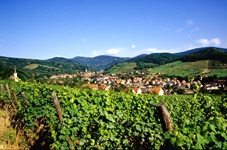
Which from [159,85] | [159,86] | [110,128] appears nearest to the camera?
[110,128]

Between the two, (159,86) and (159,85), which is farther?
(159,85)

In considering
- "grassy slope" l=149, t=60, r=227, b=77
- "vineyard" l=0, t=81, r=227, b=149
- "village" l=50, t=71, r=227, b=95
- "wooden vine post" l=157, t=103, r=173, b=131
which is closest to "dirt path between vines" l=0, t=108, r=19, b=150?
"vineyard" l=0, t=81, r=227, b=149

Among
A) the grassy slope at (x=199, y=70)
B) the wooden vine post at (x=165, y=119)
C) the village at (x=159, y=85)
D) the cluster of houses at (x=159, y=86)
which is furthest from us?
the grassy slope at (x=199, y=70)

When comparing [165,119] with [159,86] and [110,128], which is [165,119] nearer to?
[110,128]

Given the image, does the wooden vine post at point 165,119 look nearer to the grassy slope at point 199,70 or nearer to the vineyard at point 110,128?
the vineyard at point 110,128

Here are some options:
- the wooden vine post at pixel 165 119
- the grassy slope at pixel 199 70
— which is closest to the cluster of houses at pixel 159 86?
the grassy slope at pixel 199 70

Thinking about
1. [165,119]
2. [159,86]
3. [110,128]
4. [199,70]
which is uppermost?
[165,119]

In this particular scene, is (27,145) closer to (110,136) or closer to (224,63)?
(110,136)

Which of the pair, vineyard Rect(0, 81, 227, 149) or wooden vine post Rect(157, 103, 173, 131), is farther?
wooden vine post Rect(157, 103, 173, 131)

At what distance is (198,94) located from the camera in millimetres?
6750

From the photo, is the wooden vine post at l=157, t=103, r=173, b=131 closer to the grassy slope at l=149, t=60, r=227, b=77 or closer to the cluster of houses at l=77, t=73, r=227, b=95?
the cluster of houses at l=77, t=73, r=227, b=95

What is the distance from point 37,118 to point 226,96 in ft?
25.0

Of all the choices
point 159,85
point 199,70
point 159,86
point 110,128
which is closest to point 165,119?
point 110,128

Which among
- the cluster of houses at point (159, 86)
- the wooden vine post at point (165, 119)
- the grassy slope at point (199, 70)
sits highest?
the wooden vine post at point (165, 119)
